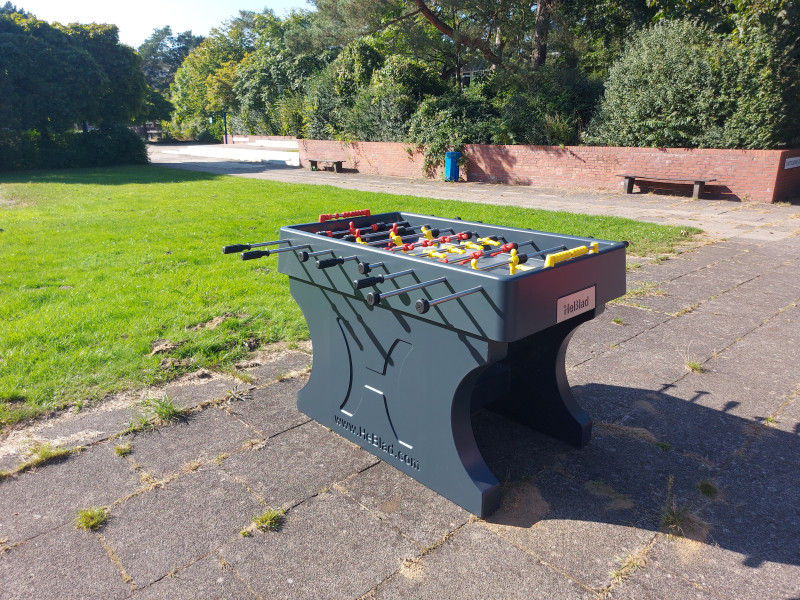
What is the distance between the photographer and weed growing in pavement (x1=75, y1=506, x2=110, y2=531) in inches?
103

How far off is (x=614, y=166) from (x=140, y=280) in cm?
1236

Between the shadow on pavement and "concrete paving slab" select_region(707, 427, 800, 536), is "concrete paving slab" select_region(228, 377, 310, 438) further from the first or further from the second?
"concrete paving slab" select_region(707, 427, 800, 536)

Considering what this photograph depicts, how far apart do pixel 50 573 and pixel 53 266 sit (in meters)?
5.73

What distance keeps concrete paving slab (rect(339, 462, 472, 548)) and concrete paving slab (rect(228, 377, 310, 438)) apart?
2.34ft

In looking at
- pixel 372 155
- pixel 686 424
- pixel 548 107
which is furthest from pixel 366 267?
pixel 372 155

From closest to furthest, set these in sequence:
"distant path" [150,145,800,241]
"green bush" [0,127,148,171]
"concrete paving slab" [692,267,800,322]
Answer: "concrete paving slab" [692,267,800,322] → "distant path" [150,145,800,241] → "green bush" [0,127,148,171]

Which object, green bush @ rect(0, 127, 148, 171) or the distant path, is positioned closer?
the distant path

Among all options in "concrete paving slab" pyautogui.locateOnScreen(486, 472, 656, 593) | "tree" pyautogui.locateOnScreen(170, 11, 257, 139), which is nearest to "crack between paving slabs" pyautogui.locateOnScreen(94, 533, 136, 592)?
"concrete paving slab" pyautogui.locateOnScreen(486, 472, 656, 593)

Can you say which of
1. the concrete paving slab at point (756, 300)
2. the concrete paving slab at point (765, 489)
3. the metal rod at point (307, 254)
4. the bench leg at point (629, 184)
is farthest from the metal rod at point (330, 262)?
the bench leg at point (629, 184)

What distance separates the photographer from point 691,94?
45.1ft

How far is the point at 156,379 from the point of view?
13.4ft

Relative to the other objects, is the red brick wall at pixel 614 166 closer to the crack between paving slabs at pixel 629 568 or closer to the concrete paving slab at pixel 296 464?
the crack between paving slabs at pixel 629 568

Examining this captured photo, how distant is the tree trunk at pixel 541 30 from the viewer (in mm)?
17766

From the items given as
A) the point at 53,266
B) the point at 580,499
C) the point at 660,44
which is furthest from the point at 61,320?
the point at 660,44
